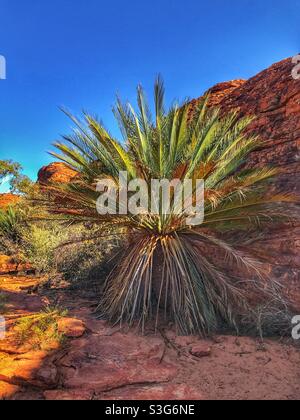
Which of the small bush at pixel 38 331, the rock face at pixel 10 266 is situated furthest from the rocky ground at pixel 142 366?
the rock face at pixel 10 266

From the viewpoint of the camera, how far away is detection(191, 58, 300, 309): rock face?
4.89 m

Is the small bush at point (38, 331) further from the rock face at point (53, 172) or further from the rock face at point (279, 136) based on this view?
the rock face at point (53, 172)

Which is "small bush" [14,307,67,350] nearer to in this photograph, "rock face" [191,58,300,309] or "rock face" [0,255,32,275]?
"rock face" [191,58,300,309]

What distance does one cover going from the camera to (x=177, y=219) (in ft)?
16.6

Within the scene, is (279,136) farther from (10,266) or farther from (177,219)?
(10,266)

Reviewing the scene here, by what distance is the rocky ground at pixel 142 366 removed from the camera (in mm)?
3195

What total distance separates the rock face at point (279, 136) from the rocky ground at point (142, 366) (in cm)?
112

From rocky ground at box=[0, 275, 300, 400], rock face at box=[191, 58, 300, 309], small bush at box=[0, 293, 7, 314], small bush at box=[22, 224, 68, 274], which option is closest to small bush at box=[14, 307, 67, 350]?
rocky ground at box=[0, 275, 300, 400]

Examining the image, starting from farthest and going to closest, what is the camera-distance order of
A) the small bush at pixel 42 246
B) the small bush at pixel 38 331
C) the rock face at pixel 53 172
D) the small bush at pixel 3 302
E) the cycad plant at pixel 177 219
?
the rock face at pixel 53 172
the small bush at pixel 42 246
the small bush at pixel 3 302
the cycad plant at pixel 177 219
the small bush at pixel 38 331

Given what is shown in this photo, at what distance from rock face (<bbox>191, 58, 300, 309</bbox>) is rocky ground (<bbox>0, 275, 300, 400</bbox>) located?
1.12 meters

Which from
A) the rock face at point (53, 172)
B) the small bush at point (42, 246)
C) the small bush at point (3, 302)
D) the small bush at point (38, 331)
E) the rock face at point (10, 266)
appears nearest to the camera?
the small bush at point (38, 331)

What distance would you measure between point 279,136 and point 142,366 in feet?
15.9

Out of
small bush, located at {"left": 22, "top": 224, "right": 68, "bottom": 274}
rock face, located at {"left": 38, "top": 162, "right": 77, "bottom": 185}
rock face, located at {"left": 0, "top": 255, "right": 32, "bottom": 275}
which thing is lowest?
rock face, located at {"left": 0, "top": 255, "right": 32, "bottom": 275}
